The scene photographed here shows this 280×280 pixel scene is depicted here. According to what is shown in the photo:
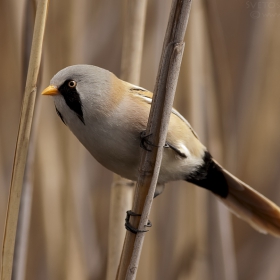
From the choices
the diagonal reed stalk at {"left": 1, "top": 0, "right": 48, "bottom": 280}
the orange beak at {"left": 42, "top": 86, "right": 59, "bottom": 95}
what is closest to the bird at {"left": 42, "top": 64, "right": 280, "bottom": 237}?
the orange beak at {"left": 42, "top": 86, "right": 59, "bottom": 95}

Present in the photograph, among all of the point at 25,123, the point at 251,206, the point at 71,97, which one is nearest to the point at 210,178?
the point at 251,206

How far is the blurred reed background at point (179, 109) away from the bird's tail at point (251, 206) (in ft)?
0.24

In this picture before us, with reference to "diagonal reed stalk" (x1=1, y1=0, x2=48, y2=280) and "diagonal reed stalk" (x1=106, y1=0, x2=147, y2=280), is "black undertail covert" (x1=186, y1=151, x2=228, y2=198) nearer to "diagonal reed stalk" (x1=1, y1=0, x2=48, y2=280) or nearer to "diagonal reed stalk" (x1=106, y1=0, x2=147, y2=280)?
"diagonal reed stalk" (x1=106, y1=0, x2=147, y2=280)

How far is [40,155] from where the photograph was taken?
1510 mm

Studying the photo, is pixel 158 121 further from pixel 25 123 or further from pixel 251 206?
pixel 251 206

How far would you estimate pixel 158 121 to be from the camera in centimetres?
88

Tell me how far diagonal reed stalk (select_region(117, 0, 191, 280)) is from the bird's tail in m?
0.56

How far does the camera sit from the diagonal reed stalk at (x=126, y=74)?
1193 millimetres

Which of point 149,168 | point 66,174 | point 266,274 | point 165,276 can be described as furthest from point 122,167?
point 266,274

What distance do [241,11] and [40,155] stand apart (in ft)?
2.98

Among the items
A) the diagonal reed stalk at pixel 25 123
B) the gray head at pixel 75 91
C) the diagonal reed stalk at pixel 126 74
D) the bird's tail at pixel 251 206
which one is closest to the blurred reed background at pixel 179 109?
the bird's tail at pixel 251 206

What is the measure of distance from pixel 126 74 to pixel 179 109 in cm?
41

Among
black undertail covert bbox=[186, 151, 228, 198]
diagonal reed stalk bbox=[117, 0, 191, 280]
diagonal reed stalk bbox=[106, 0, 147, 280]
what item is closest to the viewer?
diagonal reed stalk bbox=[117, 0, 191, 280]

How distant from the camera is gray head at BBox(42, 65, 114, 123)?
1086 millimetres
